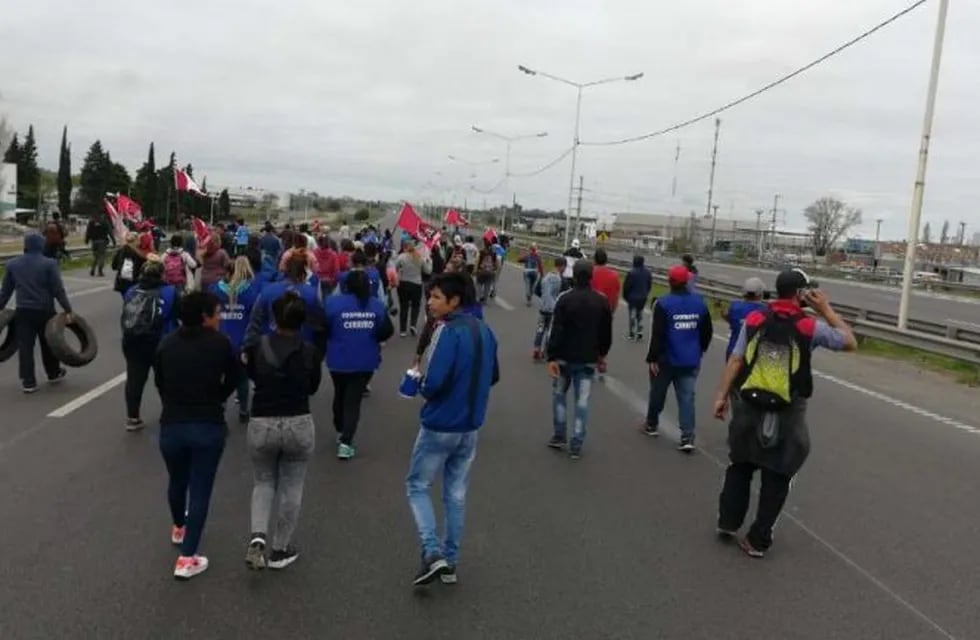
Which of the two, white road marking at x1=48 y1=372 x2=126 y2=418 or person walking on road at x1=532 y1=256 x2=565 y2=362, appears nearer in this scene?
white road marking at x1=48 y1=372 x2=126 y2=418

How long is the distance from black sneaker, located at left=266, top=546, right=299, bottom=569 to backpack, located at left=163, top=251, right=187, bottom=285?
708 centimetres

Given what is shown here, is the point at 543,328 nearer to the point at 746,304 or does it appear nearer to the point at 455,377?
the point at 746,304

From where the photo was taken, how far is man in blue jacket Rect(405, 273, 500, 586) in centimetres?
479

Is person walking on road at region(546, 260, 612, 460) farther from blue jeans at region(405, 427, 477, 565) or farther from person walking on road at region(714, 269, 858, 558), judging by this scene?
blue jeans at region(405, 427, 477, 565)

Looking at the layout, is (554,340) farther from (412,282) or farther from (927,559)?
(412,282)

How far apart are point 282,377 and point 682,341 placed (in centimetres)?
469

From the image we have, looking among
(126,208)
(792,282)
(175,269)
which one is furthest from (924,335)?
(126,208)

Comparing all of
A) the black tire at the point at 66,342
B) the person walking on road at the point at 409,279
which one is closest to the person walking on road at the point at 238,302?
the black tire at the point at 66,342

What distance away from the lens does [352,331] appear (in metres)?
7.39

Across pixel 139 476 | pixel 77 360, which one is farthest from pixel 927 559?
pixel 77 360

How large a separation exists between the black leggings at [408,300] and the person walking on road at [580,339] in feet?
25.7

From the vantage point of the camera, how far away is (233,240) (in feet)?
89.7

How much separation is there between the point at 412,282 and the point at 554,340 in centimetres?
788

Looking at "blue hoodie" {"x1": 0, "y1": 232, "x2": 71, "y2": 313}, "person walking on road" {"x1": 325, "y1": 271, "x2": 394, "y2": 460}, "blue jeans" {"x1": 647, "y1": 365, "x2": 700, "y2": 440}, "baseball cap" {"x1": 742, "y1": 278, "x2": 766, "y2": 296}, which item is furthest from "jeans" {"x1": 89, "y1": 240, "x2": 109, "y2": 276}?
"baseball cap" {"x1": 742, "y1": 278, "x2": 766, "y2": 296}
